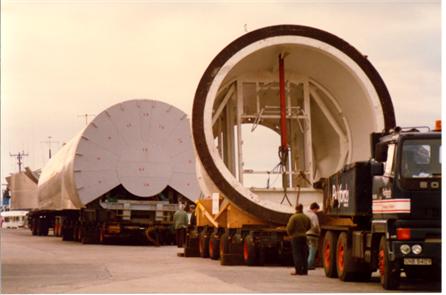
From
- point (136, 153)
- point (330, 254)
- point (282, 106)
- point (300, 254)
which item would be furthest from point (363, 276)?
point (136, 153)

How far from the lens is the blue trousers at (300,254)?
18.0 m

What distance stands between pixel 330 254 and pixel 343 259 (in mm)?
898

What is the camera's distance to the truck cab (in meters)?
14.0

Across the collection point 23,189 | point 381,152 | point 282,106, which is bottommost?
point 23,189

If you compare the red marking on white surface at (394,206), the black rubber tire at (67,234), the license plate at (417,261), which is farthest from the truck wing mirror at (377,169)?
the black rubber tire at (67,234)

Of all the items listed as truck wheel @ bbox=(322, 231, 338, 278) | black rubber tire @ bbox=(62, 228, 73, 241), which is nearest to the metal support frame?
truck wheel @ bbox=(322, 231, 338, 278)

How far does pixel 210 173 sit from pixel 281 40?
9.45 feet

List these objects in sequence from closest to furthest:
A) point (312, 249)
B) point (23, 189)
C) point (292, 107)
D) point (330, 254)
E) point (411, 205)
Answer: point (411, 205) < point (330, 254) < point (312, 249) < point (292, 107) < point (23, 189)

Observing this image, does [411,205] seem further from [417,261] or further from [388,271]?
[388,271]

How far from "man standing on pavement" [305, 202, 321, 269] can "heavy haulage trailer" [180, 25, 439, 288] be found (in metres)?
0.23

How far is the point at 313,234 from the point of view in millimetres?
18969

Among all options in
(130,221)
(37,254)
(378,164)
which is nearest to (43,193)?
(130,221)

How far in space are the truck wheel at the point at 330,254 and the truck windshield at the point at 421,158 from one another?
125 inches

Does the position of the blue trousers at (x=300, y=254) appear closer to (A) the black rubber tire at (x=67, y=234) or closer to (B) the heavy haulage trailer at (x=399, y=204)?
(B) the heavy haulage trailer at (x=399, y=204)
